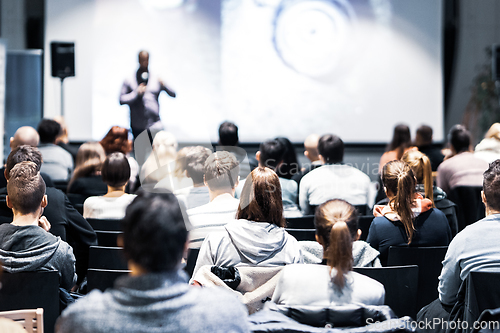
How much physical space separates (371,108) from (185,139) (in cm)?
292

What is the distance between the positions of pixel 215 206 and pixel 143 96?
3.69 m

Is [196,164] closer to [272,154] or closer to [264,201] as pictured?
[272,154]

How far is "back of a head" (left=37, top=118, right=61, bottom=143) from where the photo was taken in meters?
4.73

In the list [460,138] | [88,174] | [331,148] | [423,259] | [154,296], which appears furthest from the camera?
[460,138]

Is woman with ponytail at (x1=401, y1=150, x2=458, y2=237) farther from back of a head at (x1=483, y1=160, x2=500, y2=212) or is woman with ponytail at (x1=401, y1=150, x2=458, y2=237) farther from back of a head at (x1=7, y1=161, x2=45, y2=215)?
back of a head at (x1=7, y1=161, x2=45, y2=215)

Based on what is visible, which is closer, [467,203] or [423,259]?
[423,259]

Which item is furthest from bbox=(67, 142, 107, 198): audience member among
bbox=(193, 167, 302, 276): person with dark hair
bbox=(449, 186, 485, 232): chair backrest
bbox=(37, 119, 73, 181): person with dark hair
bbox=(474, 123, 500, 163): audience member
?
bbox=(474, 123, 500, 163): audience member

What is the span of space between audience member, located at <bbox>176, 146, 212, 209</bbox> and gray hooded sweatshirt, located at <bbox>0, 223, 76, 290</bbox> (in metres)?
1.07

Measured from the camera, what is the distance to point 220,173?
105 inches

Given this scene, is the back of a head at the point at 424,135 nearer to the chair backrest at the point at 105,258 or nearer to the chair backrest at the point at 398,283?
the chair backrest at the point at 398,283

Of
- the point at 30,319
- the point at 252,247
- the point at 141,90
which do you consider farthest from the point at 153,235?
the point at 141,90

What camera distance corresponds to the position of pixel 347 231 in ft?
5.66

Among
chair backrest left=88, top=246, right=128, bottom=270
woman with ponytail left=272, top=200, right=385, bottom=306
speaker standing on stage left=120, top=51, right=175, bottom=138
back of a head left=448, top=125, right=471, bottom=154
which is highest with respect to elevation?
speaker standing on stage left=120, top=51, right=175, bottom=138

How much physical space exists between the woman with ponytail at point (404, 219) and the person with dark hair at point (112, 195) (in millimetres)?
1534
